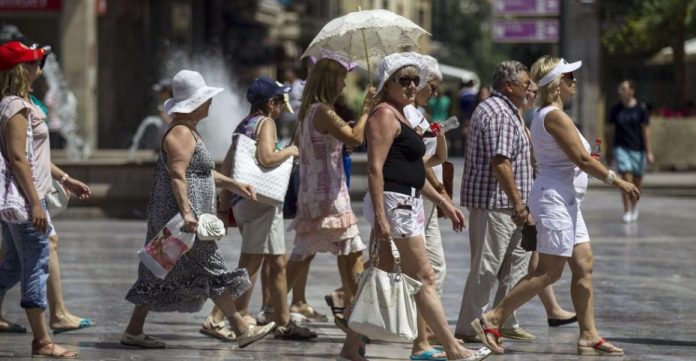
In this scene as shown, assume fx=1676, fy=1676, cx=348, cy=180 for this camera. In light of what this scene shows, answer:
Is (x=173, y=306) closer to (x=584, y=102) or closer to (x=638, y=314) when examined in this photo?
(x=638, y=314)

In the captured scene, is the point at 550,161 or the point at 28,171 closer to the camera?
the point at 28,171

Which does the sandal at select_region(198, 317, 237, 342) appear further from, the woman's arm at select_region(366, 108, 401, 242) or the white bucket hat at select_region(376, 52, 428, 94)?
the white bucket hat at select_region(376, 52, 428, 94)

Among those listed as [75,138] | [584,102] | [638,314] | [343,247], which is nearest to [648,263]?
[638,314]

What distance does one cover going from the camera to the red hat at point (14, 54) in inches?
359

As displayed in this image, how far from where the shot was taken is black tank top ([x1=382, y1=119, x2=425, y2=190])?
339 inches

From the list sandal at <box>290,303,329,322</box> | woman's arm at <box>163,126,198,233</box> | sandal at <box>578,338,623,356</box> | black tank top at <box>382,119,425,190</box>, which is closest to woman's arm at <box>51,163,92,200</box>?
woman's arm at <box>163,126,198,233</box>

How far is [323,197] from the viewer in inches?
392

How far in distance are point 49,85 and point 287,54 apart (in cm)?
1981

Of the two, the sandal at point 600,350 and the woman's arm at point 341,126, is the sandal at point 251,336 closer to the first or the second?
the woman's arm at point 341,126

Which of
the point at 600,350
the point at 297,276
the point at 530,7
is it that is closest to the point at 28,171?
the point at 297,276

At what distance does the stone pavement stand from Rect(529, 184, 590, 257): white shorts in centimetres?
64

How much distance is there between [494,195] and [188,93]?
1.94 m

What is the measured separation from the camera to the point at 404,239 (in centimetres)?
859

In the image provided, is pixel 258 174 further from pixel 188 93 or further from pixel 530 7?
pixel 530 7
